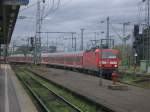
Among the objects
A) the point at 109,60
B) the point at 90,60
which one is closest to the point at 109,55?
the point at 109,60

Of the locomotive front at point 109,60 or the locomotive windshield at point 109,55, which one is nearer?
the locomotive front at point 109,60

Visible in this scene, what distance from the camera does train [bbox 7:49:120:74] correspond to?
44969mm

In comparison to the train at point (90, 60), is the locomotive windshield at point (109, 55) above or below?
above

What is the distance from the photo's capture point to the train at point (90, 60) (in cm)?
4497

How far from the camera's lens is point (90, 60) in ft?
164

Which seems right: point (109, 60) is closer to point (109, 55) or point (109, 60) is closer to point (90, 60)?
point (109, 55)

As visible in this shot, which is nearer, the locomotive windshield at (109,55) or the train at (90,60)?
the train at (90,60)

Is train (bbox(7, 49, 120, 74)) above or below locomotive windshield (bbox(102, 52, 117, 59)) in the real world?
below

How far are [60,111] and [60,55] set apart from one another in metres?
60.9

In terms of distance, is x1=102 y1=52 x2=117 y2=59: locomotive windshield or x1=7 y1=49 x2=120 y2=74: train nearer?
x1=7 y1=49 x2=120 y2=74: train

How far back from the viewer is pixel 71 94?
88.0 feet

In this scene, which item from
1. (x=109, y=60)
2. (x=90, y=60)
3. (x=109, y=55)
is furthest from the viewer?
(x=90, y=60)

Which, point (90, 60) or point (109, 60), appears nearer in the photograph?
point (109, 60)

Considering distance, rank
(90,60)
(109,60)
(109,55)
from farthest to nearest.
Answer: (90,60), (109,55), (109,60)
